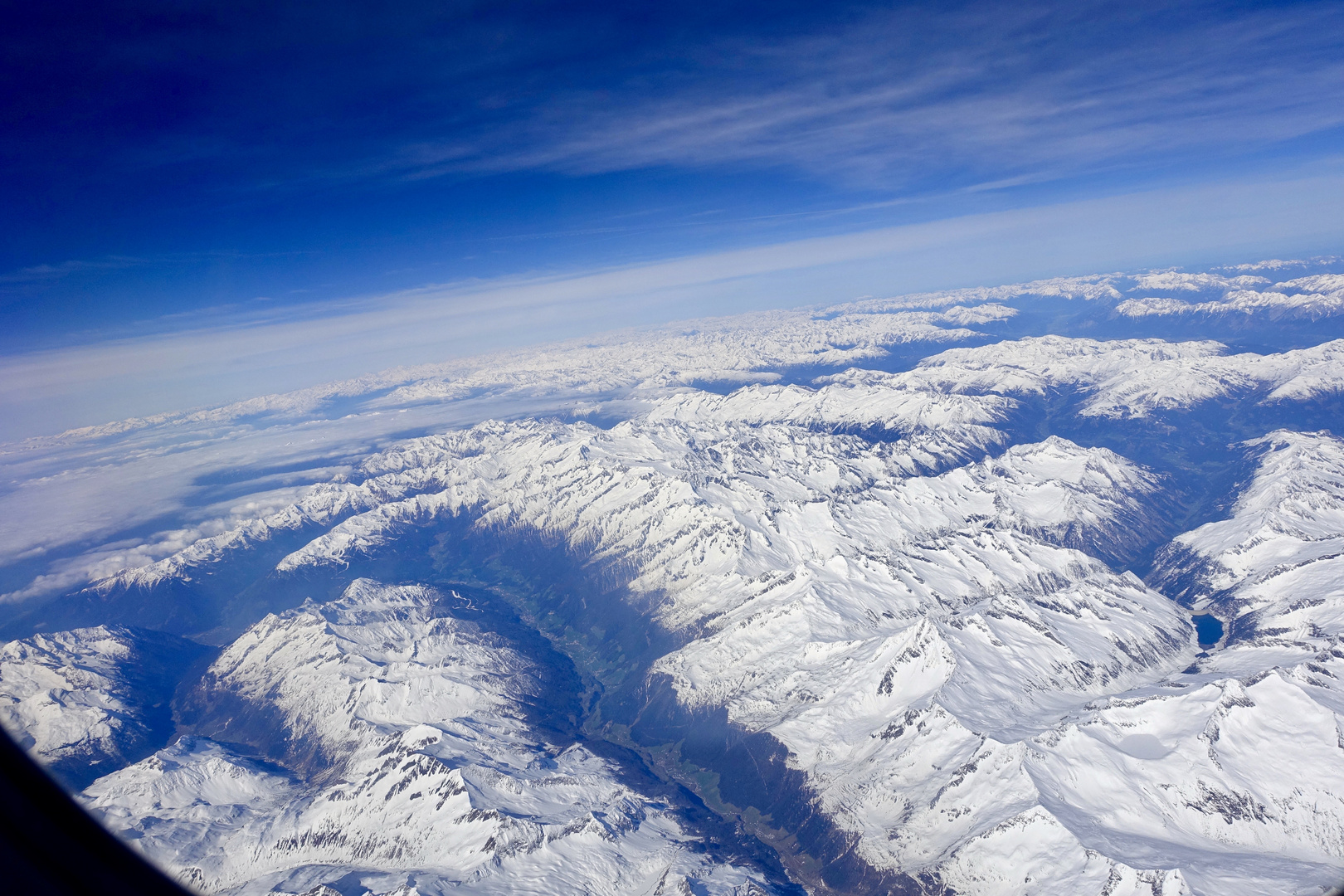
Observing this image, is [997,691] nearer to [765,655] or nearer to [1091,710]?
[1091,710]

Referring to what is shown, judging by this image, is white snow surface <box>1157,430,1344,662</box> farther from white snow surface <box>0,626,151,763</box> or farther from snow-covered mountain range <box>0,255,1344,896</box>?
white snow surface <box>0,626,151,763</box>

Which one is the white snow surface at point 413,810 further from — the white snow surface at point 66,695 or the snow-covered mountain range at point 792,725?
the white snow surface at point 66,695

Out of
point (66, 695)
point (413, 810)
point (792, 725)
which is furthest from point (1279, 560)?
point (66, 695)

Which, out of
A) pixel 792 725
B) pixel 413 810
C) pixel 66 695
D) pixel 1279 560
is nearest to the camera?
pixel 413 810

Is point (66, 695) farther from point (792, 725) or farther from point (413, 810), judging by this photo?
point (792, 725)

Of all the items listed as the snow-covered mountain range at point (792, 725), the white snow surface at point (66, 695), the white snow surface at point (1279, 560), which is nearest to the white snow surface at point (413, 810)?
the snow-covered mountain range at point (792, 725)

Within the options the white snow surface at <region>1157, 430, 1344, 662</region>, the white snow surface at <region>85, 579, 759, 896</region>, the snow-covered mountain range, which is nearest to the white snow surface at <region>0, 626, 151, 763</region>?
the snow-covered mountain range

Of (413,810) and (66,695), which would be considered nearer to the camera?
(413,810)

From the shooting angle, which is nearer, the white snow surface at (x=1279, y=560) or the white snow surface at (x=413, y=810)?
the white snow surface at (x=413, y=810)

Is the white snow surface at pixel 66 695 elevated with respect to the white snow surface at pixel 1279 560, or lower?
elevated
